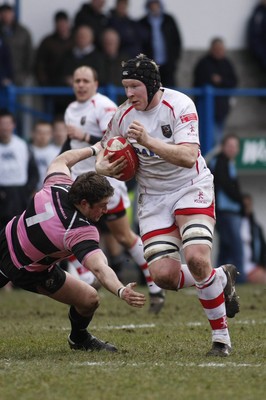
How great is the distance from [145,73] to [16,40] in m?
8.84

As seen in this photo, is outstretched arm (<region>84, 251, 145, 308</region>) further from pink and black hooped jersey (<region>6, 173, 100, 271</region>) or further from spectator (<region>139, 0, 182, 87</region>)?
spectator (<region>139, 0, 182, 87</region>)

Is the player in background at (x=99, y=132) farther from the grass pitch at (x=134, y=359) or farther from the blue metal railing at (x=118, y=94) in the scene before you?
the blue metal railing at (x=118, y=94)

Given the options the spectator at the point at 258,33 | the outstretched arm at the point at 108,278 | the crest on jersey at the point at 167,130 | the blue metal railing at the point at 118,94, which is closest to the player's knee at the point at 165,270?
the outstretched arm at the point at 108,278

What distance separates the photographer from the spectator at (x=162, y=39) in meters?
17.8

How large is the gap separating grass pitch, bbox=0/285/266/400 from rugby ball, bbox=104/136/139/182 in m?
1.31

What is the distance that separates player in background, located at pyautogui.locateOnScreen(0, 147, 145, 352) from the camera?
24.9 ft

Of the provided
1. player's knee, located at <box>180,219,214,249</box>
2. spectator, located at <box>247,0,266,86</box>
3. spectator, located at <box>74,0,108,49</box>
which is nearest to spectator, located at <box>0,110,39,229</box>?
spectator, located at <box>74,0,108,49</box>

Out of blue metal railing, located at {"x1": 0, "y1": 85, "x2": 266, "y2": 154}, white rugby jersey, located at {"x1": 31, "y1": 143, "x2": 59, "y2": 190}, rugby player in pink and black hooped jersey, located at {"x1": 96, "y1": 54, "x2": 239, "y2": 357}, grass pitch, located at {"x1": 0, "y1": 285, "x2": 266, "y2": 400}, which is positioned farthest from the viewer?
blue metal railing, located at {"x1": 0, "y1": 85, "x2": 266, "y2": 154}

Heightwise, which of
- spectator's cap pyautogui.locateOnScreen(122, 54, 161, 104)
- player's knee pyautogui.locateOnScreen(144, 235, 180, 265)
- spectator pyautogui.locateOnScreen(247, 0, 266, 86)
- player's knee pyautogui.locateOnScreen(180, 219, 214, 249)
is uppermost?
spectator's cap pyautogui.locateOnScreen(122, 54, 161, 104)

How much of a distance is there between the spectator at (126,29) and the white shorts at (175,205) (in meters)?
9.48

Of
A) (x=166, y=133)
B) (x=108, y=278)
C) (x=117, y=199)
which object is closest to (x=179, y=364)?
(x=108, y=278)

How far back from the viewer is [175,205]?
829 cm

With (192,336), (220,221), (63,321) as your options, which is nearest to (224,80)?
(220,221)

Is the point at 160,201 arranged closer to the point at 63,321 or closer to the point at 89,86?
the point at 63,321
